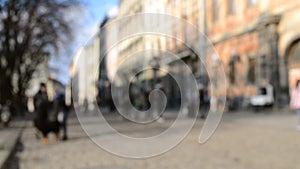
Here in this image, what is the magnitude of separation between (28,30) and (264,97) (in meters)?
15.1

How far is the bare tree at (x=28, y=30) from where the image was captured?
2831cm

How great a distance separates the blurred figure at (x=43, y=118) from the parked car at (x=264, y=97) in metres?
15.5

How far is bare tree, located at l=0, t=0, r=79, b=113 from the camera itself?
92.9 ft

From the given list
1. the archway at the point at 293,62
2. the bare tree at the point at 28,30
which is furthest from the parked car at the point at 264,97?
the bare tree at the point at 28,30

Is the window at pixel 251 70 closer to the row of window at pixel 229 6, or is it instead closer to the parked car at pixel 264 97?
the parked car at pixel 264 97

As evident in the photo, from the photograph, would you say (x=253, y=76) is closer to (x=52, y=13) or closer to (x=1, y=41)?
(x=52, y=13)

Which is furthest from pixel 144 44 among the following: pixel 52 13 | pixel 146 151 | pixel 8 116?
pixel 52 13

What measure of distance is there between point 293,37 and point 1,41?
18.4 metres

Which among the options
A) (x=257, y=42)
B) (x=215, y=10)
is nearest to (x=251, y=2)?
(x=257, y=42)

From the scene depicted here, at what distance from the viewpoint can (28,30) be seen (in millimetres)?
30250

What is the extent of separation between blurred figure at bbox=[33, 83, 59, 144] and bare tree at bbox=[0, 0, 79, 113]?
1379 cm

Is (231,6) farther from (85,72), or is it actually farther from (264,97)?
(85,72)

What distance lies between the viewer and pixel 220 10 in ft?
112

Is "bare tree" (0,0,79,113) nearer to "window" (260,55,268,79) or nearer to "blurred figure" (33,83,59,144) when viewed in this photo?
"window" (260,55,268,79)
